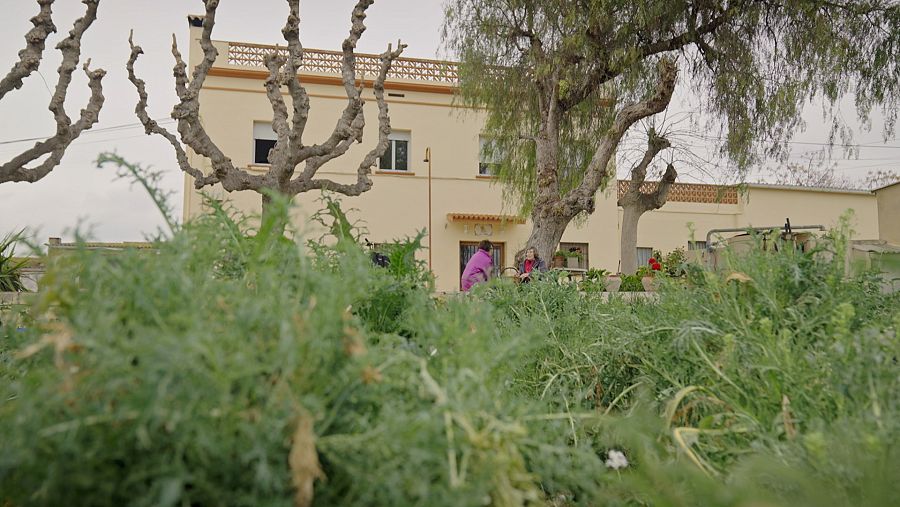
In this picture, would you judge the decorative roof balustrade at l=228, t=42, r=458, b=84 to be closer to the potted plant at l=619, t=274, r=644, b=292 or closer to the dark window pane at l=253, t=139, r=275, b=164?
the dark window pane at l=253, t=139, r=275, b=164

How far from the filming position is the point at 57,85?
6141 millimetres

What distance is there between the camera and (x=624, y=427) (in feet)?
2.31

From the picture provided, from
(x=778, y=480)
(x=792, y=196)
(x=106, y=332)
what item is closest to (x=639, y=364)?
(x=778, y=480)

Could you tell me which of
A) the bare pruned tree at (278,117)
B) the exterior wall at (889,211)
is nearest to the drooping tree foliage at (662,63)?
the exterior wall at (889,211)

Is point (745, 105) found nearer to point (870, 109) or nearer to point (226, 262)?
point (870, 109)

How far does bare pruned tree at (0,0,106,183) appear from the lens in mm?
5574

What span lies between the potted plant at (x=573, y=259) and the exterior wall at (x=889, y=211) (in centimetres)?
743

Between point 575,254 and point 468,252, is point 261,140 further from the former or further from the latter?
point 575,254

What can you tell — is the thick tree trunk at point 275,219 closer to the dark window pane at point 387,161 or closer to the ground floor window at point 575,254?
the ground floor window at point 575,254

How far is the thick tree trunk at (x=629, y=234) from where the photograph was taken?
1305cm

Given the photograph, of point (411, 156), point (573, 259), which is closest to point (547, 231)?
point (573, 259)

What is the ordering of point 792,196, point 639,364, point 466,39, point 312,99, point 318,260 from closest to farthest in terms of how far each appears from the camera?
1. point 318,260
2. point 639,364
3. point 466,39
4. point 312,99
5. point 792,196

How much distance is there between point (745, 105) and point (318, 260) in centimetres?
1150

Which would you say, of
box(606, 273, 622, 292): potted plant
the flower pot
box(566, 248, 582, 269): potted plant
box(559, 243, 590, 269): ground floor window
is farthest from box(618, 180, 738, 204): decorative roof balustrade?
the flower pot
